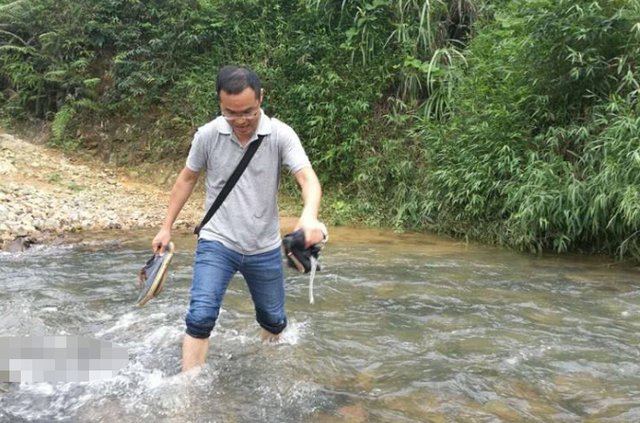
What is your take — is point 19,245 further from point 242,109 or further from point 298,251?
point 298,251

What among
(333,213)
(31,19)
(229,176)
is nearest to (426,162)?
(333,213)

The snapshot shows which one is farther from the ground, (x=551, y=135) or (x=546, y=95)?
(x=546, y=95)

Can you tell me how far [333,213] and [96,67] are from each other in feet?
23.4

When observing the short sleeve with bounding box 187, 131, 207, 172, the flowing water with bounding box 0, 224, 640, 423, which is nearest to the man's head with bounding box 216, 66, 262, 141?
the short sleeve with bounding box 187, 131, 207, 172

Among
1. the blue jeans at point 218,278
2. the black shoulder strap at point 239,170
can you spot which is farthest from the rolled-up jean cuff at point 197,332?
the black shoulder strap at point 239,170

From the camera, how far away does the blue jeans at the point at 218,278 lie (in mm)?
3164

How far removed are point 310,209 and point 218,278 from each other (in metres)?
0.70

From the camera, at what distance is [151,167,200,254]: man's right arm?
11.0 feet

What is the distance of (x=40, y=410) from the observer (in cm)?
319

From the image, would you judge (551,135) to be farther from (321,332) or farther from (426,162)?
(321,332)

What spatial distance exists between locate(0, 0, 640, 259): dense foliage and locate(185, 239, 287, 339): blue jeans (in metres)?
4.23

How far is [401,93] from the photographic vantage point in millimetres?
10367

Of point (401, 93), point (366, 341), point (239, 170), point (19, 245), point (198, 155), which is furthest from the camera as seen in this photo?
point (401, 93)

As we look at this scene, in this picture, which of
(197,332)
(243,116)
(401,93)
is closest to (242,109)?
(243,116)
